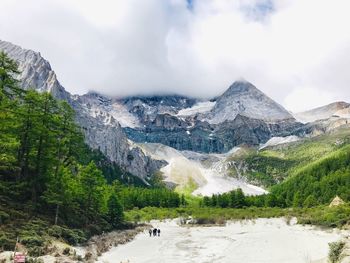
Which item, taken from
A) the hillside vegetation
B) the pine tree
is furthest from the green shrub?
the pine tree

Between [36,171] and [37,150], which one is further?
[37,150]

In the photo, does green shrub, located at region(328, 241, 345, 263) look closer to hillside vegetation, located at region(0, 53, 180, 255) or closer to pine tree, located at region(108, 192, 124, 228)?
hillside vegetation, located at region(0, 53, 180, 255)

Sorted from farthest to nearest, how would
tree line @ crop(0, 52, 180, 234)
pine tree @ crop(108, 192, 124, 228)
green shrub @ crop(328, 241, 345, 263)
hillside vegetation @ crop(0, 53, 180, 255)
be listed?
1. pine tree @ crop(108, 192, 124, 228)
2. tree line @ crop(0, 52, 180, 234)
3. hillside vegetation @ crop(0, 53, 180, 255)
4. green shrub @ crop(328, 241, 345, 263)

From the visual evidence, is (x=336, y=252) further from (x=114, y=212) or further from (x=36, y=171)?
(x=114, y=212)

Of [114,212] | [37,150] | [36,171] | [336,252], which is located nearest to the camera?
[336,252]

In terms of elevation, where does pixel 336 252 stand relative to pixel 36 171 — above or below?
below

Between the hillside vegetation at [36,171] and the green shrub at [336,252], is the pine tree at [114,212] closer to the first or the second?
the hillside vegetation at [36,171]

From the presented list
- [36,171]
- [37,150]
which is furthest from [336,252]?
[37,150]

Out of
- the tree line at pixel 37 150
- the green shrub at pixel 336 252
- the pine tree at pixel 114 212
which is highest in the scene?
the tree line at pixel 37 150

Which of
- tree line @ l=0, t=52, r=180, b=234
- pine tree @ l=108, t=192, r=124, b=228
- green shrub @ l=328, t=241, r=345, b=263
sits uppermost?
tree line @ l=0, t=52, r=180, b=234

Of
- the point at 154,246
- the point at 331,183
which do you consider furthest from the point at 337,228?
the point at 331,183

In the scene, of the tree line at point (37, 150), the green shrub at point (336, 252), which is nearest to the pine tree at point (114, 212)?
the tree line at point (37, 150)

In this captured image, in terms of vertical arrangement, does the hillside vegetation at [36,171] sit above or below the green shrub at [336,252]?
above

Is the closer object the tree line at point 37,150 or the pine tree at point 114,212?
the tree line at point 37,150
